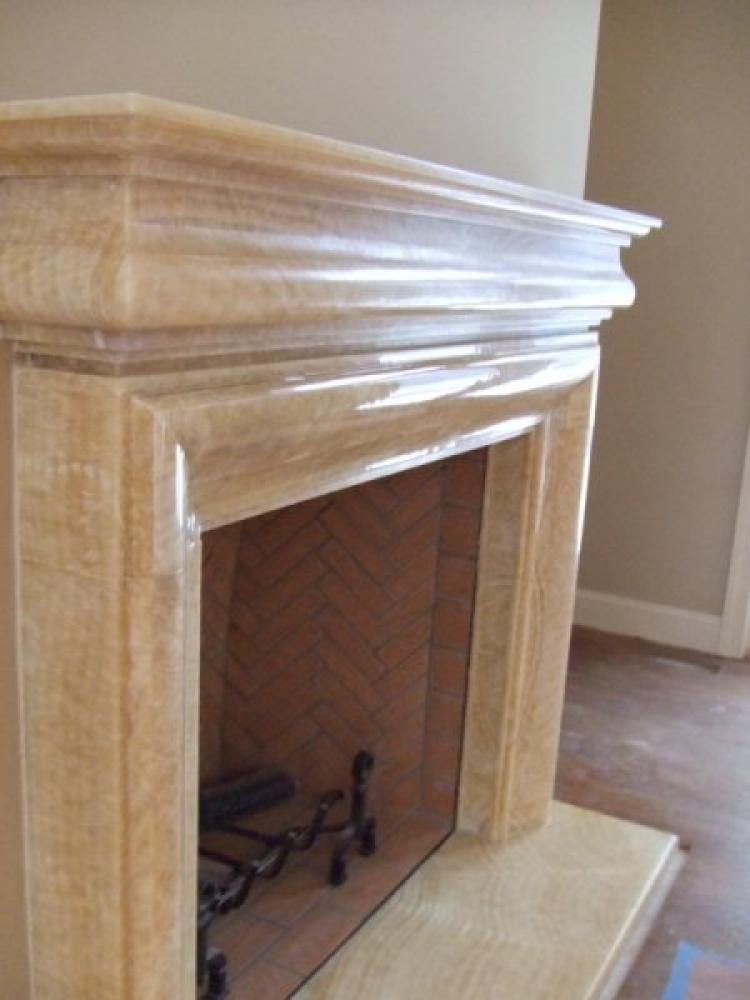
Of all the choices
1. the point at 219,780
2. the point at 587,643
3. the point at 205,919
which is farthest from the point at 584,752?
the point at 205,919

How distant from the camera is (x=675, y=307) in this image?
3.24 m

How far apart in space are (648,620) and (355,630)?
66.8 inches

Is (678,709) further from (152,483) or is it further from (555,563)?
(152,483)

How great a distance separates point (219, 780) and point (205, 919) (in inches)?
22.4

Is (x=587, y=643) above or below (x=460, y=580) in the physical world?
below

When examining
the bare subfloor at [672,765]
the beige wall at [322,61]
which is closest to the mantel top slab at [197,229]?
the beige wall at [322,61]

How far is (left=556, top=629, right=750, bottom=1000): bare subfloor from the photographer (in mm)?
1930

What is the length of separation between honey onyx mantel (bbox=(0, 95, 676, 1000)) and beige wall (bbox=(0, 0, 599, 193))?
0.31 meters

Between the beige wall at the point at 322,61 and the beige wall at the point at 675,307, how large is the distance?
1.52m

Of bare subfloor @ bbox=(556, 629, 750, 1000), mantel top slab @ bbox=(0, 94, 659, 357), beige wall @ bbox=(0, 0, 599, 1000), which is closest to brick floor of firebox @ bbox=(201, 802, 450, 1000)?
bare subfloor @ bbox=(556, 629, 750, 1000)

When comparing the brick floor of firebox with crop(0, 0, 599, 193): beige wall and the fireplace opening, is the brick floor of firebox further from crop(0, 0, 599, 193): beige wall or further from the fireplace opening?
crop(0, 0, 599, 193): beige wall

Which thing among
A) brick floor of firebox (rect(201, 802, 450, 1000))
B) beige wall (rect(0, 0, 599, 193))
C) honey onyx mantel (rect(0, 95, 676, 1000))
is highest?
beige wall (rect(0, 0, 599, 193))

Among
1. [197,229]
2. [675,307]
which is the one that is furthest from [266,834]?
[675,307]

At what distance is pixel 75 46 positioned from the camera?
161 centimetres
